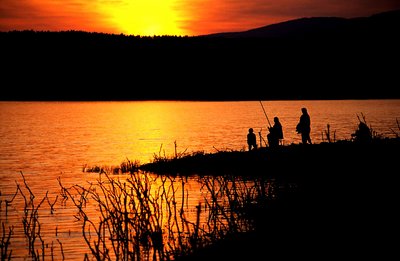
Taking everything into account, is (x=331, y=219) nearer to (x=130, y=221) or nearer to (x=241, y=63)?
(x=130, y=221)

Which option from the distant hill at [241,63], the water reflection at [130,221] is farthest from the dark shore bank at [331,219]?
the distant hill at [241,63]

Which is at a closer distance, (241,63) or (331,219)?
(331,219)

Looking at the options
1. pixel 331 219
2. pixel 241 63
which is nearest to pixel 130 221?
pixel 331 219

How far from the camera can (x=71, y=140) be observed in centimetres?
7844

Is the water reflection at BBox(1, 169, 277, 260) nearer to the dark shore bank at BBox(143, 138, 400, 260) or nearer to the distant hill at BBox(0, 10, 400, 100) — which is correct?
the dark shore bank at BBox(143, 138, 400, 260)

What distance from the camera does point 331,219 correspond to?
13.7 m

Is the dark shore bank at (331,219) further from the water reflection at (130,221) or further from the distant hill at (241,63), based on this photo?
the distant hill at (241,63)

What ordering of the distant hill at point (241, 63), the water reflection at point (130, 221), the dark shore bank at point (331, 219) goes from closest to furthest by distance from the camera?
the dark shore bank at point (331, 219) → the water reflection at point (130, 221) → the distant hill at point (241, 63)

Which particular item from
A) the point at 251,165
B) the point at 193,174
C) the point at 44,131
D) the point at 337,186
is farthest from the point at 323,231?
the point at 44,131

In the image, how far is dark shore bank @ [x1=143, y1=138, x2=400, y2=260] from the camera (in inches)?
470

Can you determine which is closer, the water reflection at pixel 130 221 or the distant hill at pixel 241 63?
the water reflection at pixel 130 221

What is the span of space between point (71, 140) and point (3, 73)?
119993 mm

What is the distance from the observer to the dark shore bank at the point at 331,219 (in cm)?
1195

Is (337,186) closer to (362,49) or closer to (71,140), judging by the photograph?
(71,140)
